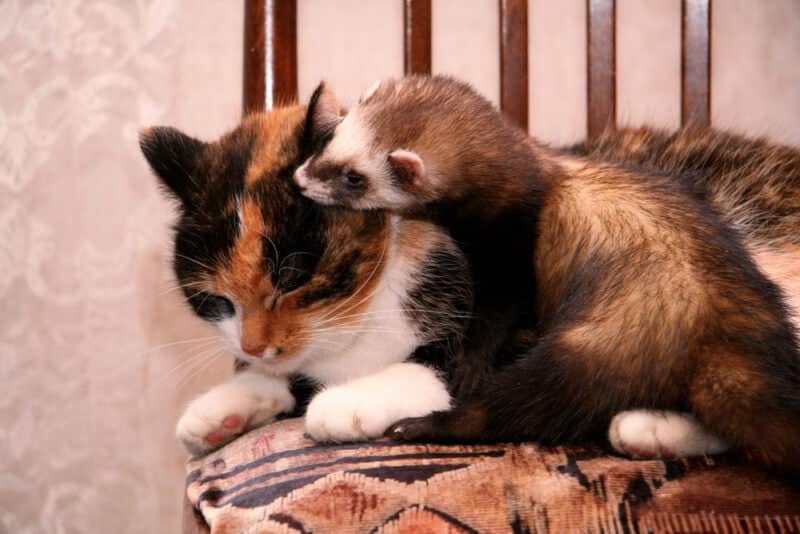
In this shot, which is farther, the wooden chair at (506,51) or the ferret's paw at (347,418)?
the wooden chair at (506,51)

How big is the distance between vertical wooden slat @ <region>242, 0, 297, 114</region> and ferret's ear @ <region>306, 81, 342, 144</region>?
412 millimetres

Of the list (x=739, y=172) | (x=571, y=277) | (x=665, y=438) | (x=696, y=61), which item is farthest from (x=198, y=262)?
(x=696, y=61)

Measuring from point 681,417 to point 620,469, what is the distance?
89 millimetres

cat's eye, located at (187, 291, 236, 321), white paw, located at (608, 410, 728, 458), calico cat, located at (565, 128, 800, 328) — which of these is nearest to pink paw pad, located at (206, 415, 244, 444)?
cat's eye, located at (187, 291, 236, 321)

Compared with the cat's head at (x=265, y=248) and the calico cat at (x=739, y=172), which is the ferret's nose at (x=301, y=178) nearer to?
the cat's head at (x=265, y=248)

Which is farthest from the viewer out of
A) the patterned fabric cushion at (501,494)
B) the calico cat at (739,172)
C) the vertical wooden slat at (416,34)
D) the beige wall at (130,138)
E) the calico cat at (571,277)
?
the beige wall at (130,138)

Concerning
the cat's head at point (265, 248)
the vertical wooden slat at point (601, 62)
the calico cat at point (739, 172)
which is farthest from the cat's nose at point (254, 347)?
the vertical wooden slat at point (601, 62)

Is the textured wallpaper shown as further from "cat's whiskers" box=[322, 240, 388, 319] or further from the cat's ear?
"cat's whiskers" box=[322, 240, 388, 319]

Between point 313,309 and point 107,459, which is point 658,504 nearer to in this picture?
point 313,309

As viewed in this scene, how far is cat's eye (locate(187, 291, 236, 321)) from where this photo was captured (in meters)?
0.90

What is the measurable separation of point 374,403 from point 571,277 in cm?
25

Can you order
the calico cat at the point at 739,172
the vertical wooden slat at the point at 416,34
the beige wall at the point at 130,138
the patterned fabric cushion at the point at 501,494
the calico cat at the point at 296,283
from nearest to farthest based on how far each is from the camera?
the patterned fabric cushion at the point at 501,494 < the calico cat at the point at 296,283 < the calico cat at the point at 739,172 < the vertical wooden slat at the point at 416,34 < the beige wall at the point at 130,138

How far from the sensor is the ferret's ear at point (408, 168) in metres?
0.88

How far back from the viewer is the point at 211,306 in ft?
3.03
